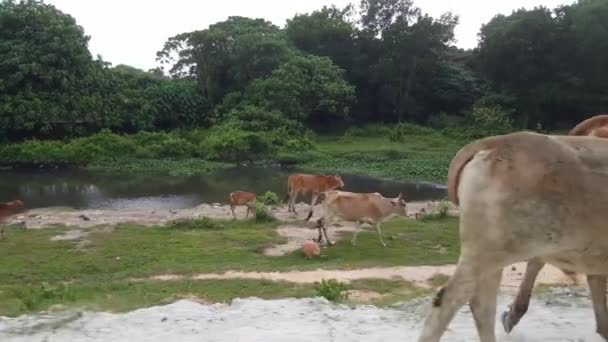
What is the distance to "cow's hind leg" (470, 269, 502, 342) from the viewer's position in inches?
165

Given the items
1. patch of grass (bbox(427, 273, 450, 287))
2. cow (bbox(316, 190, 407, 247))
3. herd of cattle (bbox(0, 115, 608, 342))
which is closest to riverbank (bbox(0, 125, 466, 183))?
cow (bbox(316, 190, 407, 247))

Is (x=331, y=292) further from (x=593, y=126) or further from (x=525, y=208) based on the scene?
(x=593, y=126)

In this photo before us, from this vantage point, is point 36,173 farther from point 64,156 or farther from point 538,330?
point 538,330

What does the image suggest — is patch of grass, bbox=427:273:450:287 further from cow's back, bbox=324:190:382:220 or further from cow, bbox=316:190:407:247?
cow's back, bbox=324:190:382:220

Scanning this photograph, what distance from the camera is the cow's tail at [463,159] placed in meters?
3.99

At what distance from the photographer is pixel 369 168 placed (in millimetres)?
→ 31984

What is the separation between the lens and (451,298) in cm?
401


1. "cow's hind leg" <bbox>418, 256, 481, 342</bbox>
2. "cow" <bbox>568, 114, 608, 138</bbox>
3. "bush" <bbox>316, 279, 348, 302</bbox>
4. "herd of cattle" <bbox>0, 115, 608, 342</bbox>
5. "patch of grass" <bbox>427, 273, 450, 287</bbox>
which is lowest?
"patch of grass" <bbox>427, 273, 450, 287</bbox>

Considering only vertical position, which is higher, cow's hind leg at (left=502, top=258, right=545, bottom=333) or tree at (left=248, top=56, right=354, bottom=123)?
tree at (left=248, top=56, right=354, bottom=123)

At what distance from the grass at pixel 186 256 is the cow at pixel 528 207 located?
528 cm

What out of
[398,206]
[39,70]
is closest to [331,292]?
[398,206]

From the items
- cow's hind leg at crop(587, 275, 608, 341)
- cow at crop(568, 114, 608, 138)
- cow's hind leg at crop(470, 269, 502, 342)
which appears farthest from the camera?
cow at crop(568, 114, 608, 138)

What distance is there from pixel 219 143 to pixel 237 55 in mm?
8671

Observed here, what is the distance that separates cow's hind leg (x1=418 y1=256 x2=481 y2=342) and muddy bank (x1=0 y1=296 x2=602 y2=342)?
0.73 m
